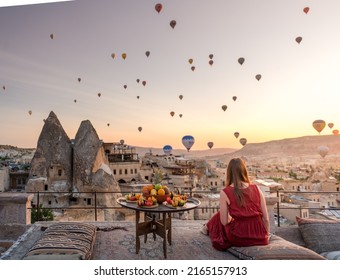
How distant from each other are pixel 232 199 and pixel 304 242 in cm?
129

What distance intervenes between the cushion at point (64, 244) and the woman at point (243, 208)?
132 cm

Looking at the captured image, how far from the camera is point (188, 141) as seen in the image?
1919 cm

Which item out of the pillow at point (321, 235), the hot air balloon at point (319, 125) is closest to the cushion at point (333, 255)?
the pillow at point (321, 235)

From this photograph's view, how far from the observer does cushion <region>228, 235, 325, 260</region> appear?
268cm

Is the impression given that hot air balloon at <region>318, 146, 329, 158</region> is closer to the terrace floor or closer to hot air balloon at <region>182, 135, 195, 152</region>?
hot air balloon at <region>182, 135, 195, 152</region>

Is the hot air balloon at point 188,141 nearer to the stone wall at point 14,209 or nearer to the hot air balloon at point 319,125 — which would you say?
the hot air balloon at point 319,125

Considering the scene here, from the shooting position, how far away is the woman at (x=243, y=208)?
2.91 m

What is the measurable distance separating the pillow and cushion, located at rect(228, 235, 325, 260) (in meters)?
0.57

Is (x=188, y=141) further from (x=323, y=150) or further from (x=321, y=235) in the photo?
(x=321, y=235)

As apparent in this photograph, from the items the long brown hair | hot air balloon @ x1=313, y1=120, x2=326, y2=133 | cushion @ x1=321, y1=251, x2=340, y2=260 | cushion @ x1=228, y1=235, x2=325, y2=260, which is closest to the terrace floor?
cushion @ x1=228, y1=235, x2=325, y2=260

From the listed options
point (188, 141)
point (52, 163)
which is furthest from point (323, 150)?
point (52, 163)

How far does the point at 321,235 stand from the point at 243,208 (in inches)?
42.9
